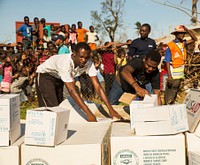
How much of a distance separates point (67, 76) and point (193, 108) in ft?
4.09

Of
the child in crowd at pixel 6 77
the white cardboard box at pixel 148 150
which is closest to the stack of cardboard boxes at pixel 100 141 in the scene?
the white cardboard box at pixel 148 150

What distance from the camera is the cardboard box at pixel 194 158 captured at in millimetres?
2199

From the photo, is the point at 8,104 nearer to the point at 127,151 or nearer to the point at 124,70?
the point at 127,151

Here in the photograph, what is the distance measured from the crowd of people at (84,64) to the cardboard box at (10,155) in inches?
41.1

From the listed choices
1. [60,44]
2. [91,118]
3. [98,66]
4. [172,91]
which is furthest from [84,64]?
[98,66]

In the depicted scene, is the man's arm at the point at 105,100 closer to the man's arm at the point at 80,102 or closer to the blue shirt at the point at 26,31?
the man's arm at the point at 80,102

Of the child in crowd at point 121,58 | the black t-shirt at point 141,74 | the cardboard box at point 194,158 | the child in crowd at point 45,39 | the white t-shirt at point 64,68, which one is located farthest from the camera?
the child in crowd at point 45,39

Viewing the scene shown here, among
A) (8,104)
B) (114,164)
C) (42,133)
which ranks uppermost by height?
(8,104)

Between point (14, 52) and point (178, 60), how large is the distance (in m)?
4.08

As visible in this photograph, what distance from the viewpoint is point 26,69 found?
743cm

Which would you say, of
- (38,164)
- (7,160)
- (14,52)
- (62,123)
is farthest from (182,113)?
(14,52)

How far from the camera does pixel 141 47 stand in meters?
5.37

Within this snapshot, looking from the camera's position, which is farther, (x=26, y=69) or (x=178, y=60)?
(x=26, y=69)

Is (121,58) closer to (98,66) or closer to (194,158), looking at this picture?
(98,66)
